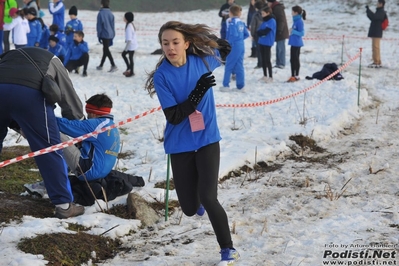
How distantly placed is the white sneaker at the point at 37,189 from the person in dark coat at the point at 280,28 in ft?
31.4

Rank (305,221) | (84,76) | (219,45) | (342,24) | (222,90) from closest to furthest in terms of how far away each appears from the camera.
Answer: (219,45) < (305,221) < (222,90) < (84,76) < (342,24)

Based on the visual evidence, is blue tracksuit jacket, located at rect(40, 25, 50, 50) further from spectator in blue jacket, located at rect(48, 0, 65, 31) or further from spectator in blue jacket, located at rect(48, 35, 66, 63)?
spectator in blue jacket, located at rect(48, 0, 65, 31)

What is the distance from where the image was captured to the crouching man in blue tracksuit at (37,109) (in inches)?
186

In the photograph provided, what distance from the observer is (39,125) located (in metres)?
4.79

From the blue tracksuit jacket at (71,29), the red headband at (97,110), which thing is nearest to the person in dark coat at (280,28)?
the blue tracksuit jacket at (71,29)

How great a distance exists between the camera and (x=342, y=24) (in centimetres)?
2600

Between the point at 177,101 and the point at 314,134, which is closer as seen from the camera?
the point at 177,101

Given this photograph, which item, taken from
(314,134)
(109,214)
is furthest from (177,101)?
(314,134)

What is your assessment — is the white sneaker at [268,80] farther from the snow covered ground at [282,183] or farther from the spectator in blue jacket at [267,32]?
the spectator in blue jacket at [267,32]

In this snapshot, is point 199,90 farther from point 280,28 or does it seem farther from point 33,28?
point 33,28

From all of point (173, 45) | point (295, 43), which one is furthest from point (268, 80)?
point (173, 45)

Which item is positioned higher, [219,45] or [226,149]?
[219,45]

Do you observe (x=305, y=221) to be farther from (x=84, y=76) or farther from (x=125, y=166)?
(x=84, y=76)

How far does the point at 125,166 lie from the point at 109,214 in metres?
1.72
